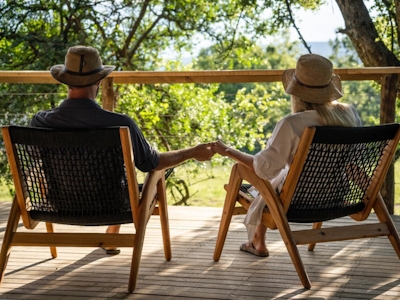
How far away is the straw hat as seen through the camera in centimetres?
288

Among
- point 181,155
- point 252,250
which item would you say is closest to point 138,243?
point 181,155

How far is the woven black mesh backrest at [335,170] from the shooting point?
2.76 m

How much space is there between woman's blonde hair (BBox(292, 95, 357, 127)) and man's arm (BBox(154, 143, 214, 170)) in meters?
0.45

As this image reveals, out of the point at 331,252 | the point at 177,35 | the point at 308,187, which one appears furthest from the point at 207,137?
the point at 308,187

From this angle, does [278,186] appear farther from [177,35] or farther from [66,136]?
[177,35]

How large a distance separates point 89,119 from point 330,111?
1.05 metres

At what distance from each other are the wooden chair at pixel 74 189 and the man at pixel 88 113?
0.13 meters

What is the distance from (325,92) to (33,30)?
22.9 feet

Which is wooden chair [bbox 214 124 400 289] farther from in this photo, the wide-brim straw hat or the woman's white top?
the wide-brim straw hat

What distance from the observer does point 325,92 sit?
2.88m

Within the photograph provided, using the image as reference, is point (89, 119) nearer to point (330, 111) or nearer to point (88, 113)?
point (88, 113)

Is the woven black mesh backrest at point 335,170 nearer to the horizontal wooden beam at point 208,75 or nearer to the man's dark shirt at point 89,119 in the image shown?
the man's dark shirt at point 89,119

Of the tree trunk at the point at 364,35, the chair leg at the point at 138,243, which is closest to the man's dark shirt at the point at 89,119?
the chair leg at the point at 138,243

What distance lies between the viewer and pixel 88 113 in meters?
2.84
